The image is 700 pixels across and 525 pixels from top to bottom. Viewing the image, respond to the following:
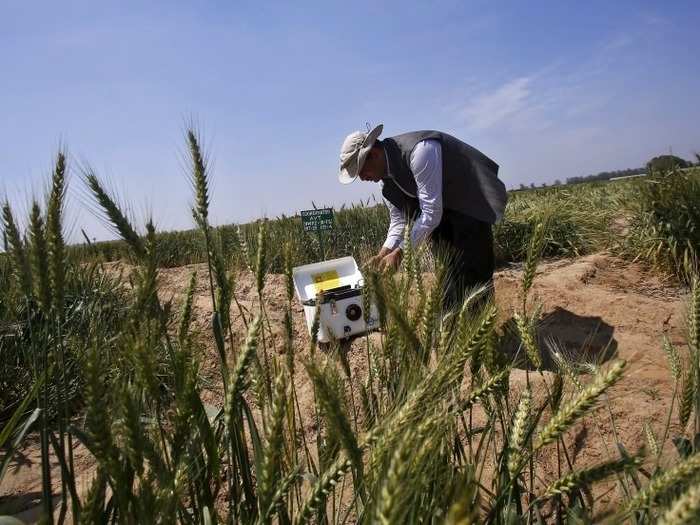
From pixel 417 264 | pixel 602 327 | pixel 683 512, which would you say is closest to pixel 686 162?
pixel 602 327

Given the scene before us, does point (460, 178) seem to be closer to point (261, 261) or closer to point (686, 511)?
point (261, 261)

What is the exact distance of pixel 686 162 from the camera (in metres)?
6.48

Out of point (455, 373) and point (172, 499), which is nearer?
point (172, 499)

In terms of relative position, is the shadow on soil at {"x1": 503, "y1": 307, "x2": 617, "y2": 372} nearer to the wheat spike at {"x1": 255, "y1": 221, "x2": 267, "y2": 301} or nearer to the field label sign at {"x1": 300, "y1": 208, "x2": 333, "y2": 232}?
the field label sign at {"x1": 300, "y1": 208, "x2": 333, "y2": 232}

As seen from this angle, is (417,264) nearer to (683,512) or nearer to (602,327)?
(683,512)

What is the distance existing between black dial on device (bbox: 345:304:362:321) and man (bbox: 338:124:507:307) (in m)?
0.49

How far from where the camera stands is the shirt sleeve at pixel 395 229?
3771mm

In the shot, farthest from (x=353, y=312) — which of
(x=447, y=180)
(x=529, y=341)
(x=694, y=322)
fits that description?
(x=694, y=322)

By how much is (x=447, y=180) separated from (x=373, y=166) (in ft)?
1.90

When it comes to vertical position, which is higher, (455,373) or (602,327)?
(455,373)

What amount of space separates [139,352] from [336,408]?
0.38m

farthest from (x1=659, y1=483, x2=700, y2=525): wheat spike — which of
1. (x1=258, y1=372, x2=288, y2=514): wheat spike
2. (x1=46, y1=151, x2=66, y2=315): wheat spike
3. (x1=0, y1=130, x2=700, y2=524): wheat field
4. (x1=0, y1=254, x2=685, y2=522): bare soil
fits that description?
(x1=46, y1=151, x2=66, y2=315): wheat spike

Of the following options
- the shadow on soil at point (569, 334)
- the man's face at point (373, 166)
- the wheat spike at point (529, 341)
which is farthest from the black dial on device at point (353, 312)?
the wheat spike at point (529, 341)

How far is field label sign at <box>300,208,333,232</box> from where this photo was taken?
5.15m
